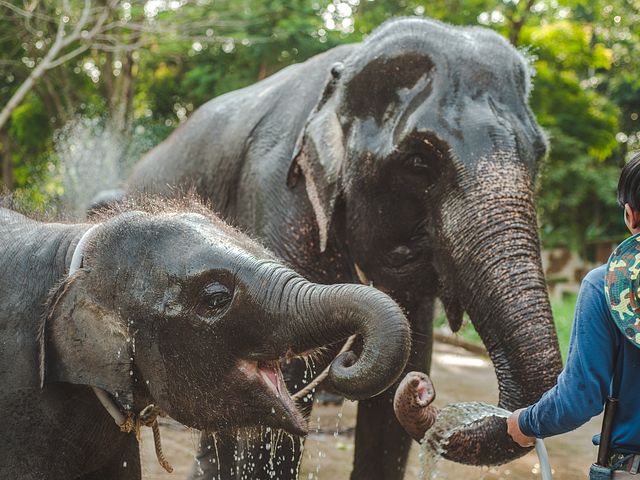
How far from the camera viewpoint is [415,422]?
2.88m

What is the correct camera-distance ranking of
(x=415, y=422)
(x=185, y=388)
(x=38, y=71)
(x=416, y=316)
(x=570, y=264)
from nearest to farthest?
(x=185, y=388) < (x=415, y=422) < (x=416, y=316) < (x=38, y=71) < (x=570, y=264)

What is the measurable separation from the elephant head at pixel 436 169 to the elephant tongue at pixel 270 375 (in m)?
1.05

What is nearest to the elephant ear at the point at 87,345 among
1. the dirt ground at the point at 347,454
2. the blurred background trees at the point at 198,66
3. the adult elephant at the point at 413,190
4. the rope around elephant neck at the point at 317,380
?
the rope around elephant neck at the point at 317,380

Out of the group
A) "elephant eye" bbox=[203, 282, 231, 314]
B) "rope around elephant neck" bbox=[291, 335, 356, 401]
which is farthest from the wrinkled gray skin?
"rope around elephant neck" bbox=[291, 335, 356, 401]

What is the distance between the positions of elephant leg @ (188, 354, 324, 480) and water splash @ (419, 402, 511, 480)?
798 millimetres

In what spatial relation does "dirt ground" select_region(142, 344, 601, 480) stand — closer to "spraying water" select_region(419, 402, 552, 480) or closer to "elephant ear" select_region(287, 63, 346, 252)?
"elephant ear" select_region(287, 63, 346, 252)

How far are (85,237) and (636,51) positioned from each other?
855 inches

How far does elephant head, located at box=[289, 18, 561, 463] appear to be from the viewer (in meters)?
3.56

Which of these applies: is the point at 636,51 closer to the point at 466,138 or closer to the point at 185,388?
the point at 466,138

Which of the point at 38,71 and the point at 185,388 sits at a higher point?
the point at 185,388

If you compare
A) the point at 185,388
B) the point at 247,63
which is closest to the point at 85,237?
the point at 185,388

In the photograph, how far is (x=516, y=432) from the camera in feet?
8.79

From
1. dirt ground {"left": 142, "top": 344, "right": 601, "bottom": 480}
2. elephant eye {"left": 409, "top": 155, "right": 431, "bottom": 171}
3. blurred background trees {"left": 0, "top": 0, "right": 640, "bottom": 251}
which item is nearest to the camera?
elephant eye {"left": 409, "top": 155, "right": 431, "bottom": 171}

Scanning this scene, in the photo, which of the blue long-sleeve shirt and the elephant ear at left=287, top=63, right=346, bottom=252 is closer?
the blue long-sleeve shirt
